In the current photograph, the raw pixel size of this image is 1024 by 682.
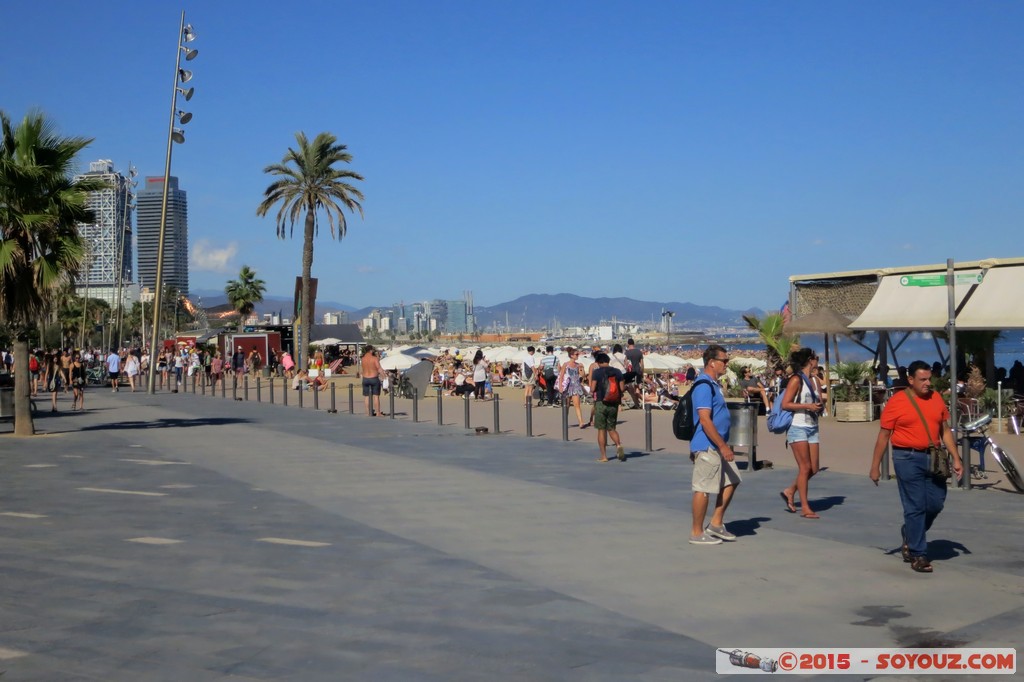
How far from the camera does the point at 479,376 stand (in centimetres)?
3106

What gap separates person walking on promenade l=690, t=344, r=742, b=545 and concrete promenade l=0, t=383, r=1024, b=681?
235 mm

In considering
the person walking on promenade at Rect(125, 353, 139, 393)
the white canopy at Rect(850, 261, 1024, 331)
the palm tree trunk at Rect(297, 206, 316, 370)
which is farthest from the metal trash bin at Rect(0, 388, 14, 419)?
the palm tree trunk at Rect(297, 206, 316, 370)

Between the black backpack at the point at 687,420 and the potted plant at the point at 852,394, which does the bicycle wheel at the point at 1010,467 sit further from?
the potted plant at the point at 852,394

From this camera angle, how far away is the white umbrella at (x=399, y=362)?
133 feet

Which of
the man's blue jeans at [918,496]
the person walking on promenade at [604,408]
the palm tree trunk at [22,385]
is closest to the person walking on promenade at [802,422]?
the man's blue jeans at [918,496]

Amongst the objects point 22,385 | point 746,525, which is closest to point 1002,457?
point 746,525

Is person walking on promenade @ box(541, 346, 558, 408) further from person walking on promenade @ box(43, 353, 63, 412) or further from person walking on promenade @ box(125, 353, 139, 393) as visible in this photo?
person walking on promenade @ box(125, 353, 139, 393)

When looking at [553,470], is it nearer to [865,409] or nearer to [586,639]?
[586,639]

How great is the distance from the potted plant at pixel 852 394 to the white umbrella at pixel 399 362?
67.0 feet

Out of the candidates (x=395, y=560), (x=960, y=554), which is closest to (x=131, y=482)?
(x=395, y=560)

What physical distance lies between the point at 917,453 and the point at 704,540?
188cm

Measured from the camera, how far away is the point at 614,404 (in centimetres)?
1500

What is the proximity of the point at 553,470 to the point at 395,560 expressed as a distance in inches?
241

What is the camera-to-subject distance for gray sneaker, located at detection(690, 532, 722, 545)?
8.81 m
